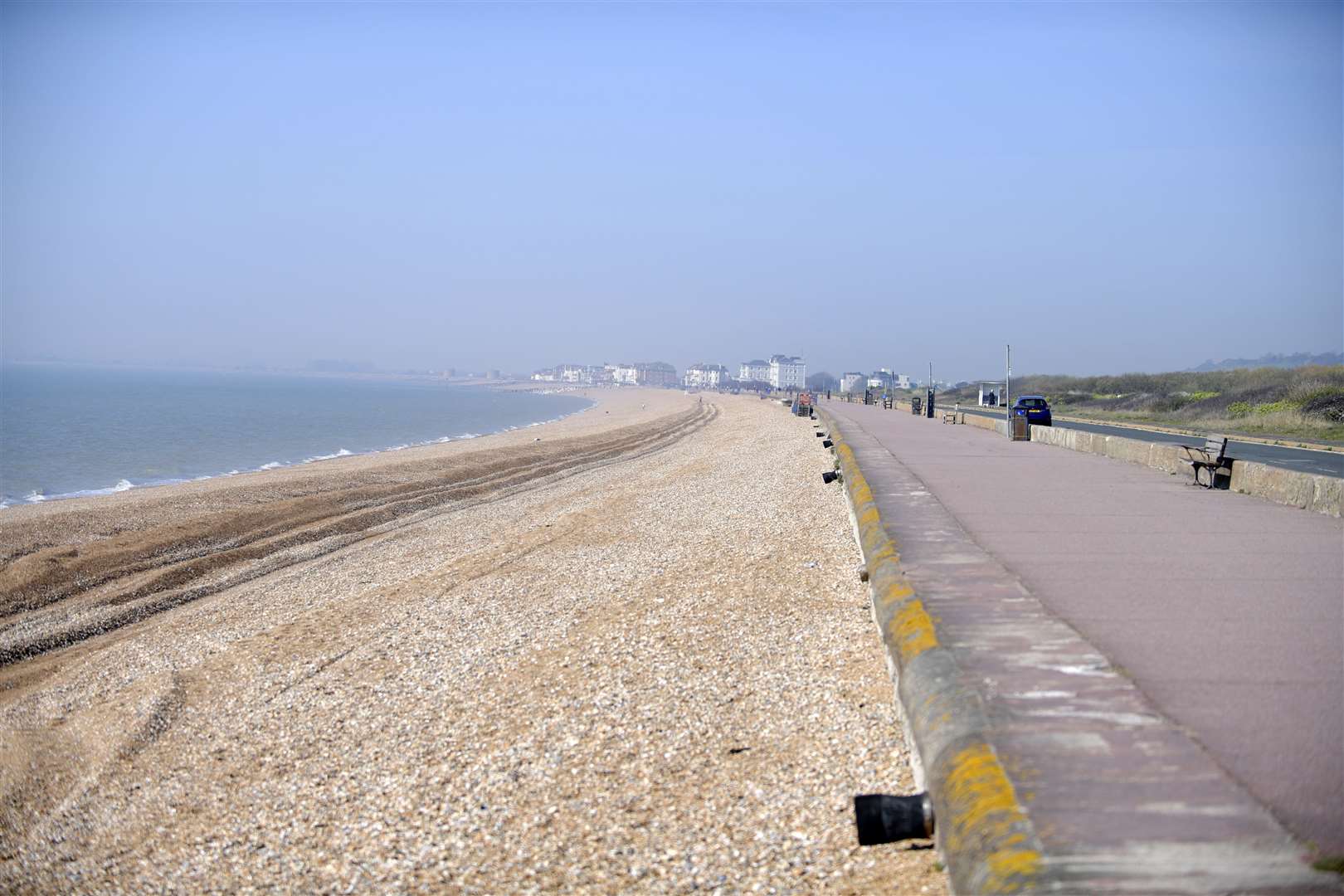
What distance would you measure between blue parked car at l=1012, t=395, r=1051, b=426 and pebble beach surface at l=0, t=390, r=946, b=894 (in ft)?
77.5

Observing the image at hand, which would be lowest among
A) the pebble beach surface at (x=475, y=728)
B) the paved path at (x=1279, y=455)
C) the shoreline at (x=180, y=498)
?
the shoreline at (x=180, y=498)

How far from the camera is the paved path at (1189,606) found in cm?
321

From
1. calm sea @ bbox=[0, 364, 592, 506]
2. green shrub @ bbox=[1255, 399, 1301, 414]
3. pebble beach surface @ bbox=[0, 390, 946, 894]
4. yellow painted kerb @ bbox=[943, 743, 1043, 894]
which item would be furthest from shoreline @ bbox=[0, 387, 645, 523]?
green shrub @ bbox=[1255, 399, 1301, 414]

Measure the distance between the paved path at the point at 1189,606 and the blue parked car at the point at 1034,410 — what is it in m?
23.2

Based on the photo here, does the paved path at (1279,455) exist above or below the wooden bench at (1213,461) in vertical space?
below

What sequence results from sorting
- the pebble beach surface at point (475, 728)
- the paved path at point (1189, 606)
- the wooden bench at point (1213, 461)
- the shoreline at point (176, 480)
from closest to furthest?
the paved path at point (1189, 606), the pebble beach surface at point (475, 728), the wooden bench at point (1213, 461), the shoreline at point (176, 480)

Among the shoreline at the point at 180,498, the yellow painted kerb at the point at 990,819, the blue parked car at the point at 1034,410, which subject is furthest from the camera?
the blue parked car at the point at 1034,410

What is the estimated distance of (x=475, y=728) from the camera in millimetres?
6184

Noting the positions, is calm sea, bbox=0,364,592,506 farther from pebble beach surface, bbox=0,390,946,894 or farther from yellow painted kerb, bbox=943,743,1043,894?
yellow painted kerb, bbox=943,743,1043,894

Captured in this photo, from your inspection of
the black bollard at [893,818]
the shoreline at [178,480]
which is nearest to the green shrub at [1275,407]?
the shoreline at [178,480]

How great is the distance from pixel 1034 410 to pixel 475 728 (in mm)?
33336

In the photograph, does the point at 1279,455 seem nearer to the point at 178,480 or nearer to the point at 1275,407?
the point at 1275,407

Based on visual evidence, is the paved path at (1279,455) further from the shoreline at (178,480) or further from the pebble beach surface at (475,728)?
the shoreline at (178,480)

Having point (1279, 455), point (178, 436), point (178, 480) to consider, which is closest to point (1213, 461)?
point (1279, 455)
